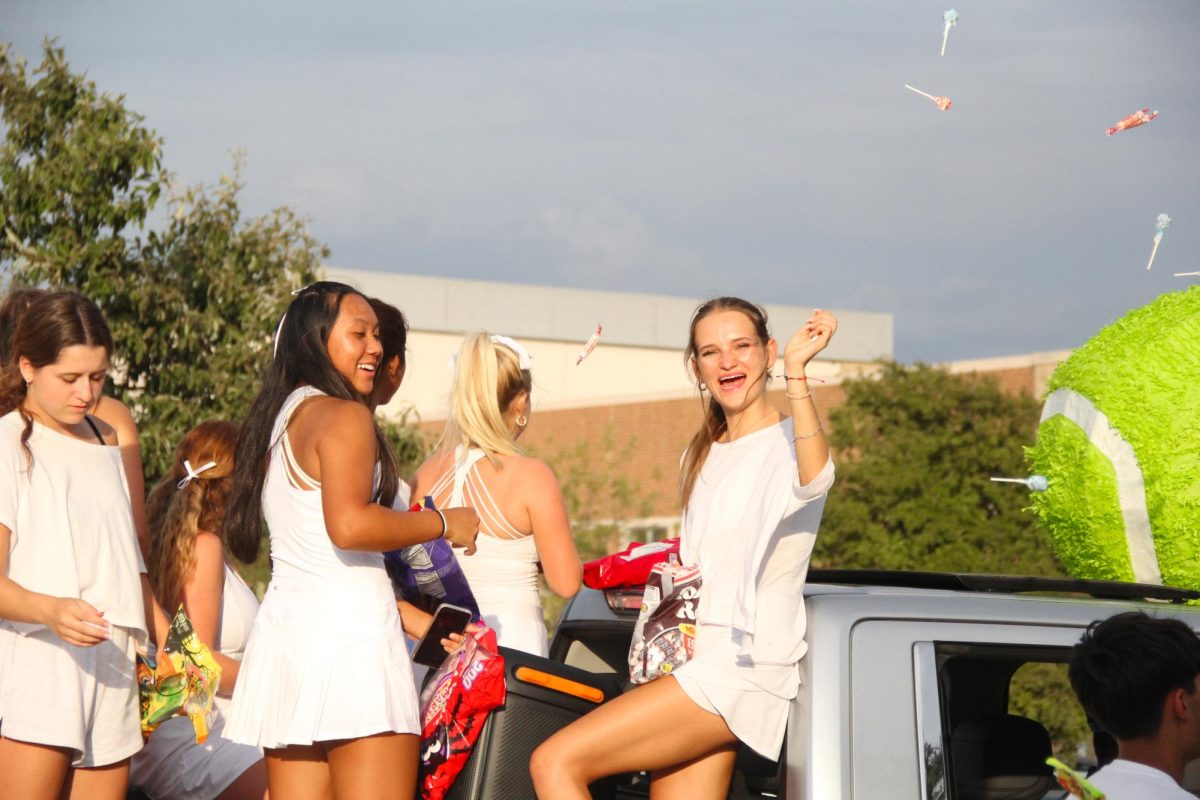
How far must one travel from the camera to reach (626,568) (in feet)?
11.6

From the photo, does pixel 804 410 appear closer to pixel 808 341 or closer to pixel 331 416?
pixel 808 341

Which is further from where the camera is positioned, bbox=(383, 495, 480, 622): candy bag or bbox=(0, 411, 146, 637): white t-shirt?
bbox=(383, 495, 480, 622): candy bag

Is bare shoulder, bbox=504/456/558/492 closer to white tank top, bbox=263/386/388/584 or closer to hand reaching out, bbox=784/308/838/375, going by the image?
white tank top, bbox=263/386/388/584

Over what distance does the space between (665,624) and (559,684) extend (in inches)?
10.9

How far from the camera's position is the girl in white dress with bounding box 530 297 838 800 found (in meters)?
3.00

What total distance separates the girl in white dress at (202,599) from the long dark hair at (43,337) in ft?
2.04

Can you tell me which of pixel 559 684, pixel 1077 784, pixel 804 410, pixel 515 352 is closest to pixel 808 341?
pixel 804 410

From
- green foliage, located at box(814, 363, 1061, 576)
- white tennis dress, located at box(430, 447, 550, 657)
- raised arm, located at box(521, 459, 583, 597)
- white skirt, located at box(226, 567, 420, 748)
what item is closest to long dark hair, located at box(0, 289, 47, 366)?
white skirt, located at box(226, 567, 420, 748)

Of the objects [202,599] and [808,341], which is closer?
[808,341]

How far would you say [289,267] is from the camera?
8.59 metres

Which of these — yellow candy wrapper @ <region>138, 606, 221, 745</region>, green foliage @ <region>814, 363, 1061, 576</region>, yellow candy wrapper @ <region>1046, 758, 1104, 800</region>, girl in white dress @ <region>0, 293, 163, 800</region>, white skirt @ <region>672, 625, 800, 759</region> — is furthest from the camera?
green foliage @ <region>814, 363, 1061, 576</region>

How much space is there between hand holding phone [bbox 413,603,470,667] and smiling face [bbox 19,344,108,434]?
101cm

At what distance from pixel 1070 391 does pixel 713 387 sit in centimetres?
103

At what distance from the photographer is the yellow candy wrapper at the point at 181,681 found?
3352 millimetres
